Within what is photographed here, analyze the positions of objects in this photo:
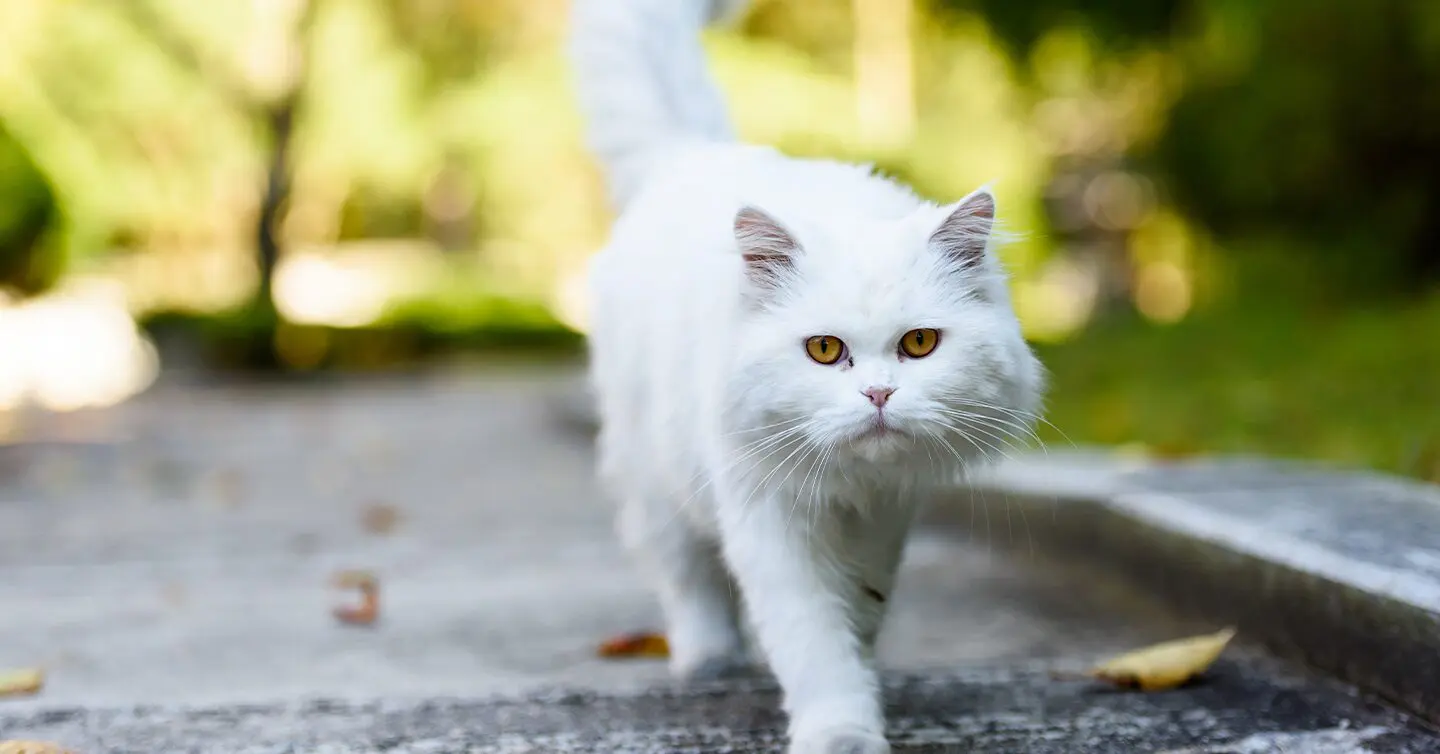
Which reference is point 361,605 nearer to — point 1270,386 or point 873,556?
point 873,556

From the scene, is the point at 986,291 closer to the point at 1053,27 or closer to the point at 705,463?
the point at 705,463

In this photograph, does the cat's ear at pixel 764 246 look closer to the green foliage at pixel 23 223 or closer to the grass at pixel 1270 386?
the grass at pixel 1270 386

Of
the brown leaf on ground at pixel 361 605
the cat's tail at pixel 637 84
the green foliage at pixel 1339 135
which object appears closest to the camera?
the cat's tail at pixel 637 84

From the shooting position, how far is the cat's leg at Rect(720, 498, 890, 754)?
88.7 inches

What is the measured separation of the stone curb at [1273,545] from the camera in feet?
7.96

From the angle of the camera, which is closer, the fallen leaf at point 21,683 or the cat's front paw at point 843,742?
the cat's front paw at point 843,742

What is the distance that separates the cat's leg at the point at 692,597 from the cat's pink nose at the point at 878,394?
3.20 ft

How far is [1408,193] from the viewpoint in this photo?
9.30 meters

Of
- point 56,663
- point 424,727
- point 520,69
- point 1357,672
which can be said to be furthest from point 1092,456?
point 520,69

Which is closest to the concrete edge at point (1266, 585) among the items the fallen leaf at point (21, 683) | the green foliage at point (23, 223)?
the fallen leaf at point (21, 683)

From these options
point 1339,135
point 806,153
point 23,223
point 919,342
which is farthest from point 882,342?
point 806,153

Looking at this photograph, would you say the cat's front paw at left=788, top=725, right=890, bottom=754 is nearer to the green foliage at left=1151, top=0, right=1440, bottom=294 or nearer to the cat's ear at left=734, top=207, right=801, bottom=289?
the cat's ear at left=734, top=207, right=801, bottom=289

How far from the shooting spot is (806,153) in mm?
12016

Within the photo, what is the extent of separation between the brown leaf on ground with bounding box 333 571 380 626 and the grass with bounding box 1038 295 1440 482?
2.75m
